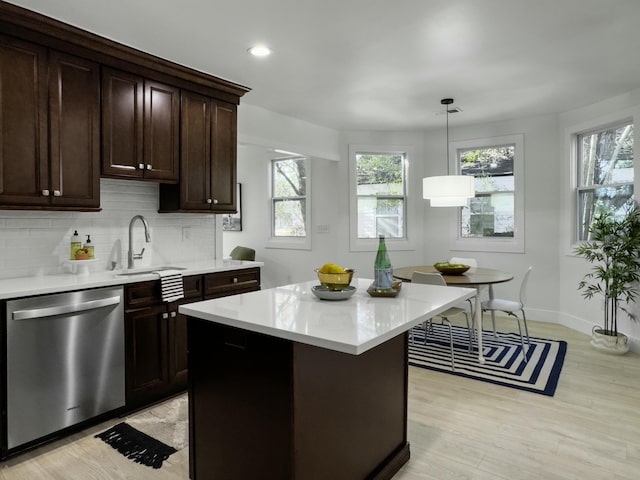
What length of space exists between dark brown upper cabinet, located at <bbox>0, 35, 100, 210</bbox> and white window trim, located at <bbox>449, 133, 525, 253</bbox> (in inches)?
173

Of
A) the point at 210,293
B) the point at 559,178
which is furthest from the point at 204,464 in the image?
the point at 559,178

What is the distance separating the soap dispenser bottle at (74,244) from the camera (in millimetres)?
2904

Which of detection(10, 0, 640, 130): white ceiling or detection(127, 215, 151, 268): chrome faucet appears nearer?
detection(10, 0, 640, 130): white ceiling

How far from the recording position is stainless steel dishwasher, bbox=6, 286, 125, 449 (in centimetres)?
223

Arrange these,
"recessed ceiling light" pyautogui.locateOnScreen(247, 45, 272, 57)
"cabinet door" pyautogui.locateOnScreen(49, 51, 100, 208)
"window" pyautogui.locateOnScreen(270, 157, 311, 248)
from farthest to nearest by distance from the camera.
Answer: "window" pyautogui.locateOnScreen(270, 157, 311, 248)
"recessed ceiling light" pyautogui.locateOnScreen(247, 45, 272, 57)
"cabinet door" pyautogui.locateOnScreen(49, 51, 100, 208)

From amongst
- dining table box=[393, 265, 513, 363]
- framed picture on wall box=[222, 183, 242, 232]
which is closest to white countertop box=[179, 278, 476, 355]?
dining table box=[393, 265, 513, 363]

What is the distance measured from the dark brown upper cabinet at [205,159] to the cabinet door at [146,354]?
38.3 inches

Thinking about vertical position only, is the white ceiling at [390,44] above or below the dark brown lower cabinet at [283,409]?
above

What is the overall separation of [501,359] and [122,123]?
12.0 feet

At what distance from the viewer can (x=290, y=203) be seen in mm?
6086

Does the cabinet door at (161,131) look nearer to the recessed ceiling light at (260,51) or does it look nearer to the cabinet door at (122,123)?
the cabinet door at (122,123)

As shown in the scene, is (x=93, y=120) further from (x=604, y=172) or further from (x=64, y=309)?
(x=604, y=172)

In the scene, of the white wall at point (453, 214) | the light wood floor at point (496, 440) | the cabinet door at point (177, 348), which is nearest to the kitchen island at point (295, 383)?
the light wood floor at point (496, 440)

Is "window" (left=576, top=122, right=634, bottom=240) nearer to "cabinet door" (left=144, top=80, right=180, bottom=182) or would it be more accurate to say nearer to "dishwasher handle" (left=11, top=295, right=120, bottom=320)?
"cabinet door" (left=144, top=80, right=180, bottom=182)
